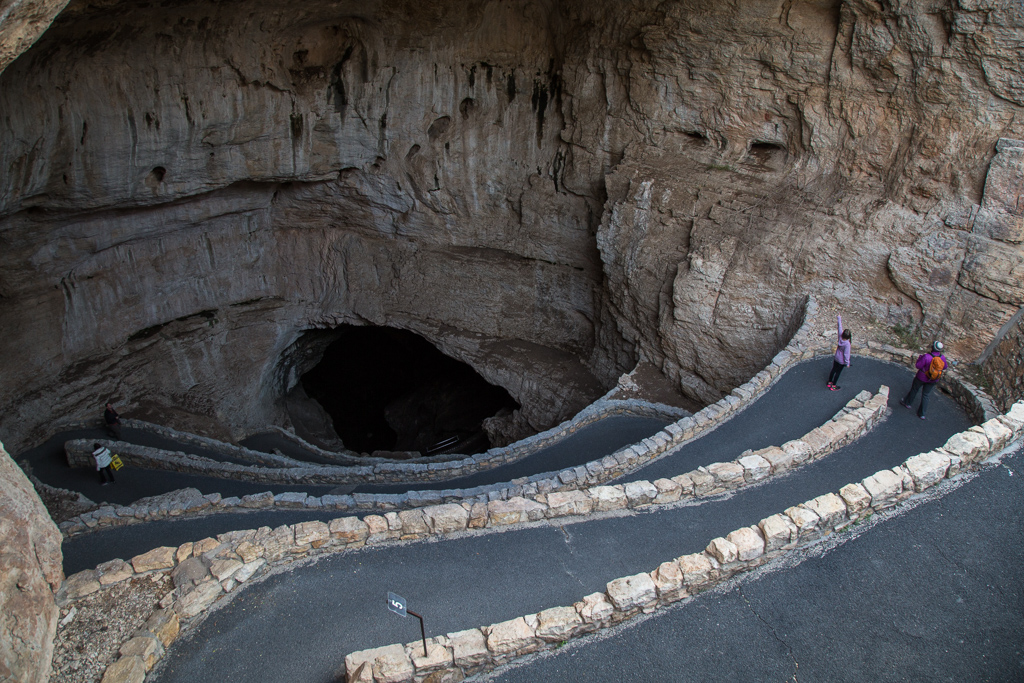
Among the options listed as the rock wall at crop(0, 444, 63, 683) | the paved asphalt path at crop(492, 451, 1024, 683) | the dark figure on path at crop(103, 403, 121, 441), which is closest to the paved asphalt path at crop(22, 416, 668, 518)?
the dark figure on path at crop(103, 403, 121, 441)

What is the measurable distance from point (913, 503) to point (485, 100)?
13105mm

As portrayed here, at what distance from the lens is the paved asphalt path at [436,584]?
551cm

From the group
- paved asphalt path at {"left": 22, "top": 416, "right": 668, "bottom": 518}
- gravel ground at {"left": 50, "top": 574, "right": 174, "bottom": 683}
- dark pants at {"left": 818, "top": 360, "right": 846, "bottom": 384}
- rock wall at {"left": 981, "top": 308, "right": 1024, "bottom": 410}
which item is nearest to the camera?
gravel ground at {"left": 50, "top": 574, "right": 174, "bottom": 683}

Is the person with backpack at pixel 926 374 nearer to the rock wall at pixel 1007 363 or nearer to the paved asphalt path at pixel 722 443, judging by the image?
the paved asphalt path at pixel 722 443

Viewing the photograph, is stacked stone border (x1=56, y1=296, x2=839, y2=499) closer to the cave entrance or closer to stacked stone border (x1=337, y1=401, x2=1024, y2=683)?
stacked stone border (x1=337, y1=401, x2=1024, y2=683)

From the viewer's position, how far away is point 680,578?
5.72 m

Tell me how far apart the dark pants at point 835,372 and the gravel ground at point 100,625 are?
9178mm

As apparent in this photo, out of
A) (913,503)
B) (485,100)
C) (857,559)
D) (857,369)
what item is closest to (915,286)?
(857,369)

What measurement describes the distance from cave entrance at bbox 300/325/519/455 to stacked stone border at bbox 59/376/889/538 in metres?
10.0

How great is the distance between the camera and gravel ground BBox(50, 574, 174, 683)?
5.34 metres

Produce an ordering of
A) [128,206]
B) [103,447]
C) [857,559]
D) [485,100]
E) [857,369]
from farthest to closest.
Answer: [485,100], [128,206], [103,447], [857,369], [857,559]

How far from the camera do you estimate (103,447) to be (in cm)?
1105

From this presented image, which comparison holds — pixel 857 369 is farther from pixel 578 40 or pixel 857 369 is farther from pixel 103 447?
pixel 103 447

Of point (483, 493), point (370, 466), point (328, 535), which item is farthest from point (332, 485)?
point (328, 535)
